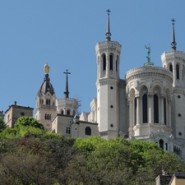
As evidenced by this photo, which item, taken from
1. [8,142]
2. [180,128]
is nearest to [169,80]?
[180,128]

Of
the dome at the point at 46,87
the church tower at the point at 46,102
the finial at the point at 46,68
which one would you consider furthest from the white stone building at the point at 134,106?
the finial at the point at 46,68

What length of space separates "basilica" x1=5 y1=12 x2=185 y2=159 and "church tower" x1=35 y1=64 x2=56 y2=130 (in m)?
17.8

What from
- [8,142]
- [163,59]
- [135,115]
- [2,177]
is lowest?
[2,177]

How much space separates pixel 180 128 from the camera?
365 feet

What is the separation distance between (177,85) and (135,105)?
10342 millimetres

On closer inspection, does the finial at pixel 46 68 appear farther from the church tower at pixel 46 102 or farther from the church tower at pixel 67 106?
the church tower at pixel 67 106

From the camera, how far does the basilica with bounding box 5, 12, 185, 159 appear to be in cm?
10488

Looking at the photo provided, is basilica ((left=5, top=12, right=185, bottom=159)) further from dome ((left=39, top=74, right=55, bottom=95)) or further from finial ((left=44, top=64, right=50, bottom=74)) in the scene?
finial ((left=44, top=64, right=50, bottom=74))

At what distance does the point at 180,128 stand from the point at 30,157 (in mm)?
48266

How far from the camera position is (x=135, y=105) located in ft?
350

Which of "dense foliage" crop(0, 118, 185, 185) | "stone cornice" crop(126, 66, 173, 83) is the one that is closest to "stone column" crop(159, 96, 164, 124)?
"stone cornice" crop(126, 66, 173, 83)

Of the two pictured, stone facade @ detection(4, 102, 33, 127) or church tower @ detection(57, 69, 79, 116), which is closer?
stone facade @ detection(4, 102, 33, 127)

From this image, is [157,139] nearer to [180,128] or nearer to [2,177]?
[180,128]

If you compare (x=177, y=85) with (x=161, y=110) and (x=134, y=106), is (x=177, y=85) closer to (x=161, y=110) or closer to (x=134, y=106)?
(x=161, y=110)
